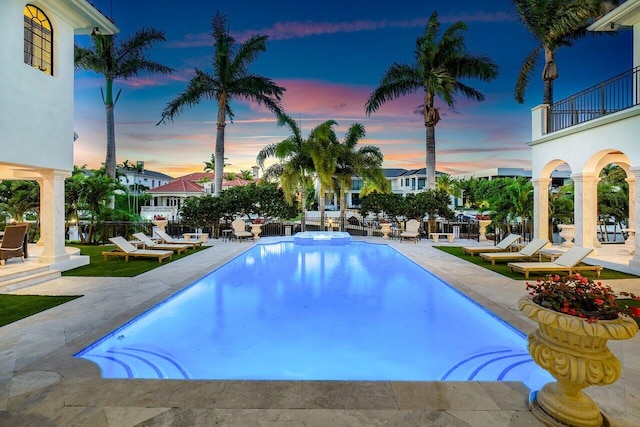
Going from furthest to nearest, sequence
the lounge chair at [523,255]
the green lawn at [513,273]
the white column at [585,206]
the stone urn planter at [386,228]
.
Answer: the stone urn planter at [386,228] < the white column at [585,206] < the lounge chair at [523,255] < the green lawn at [513,273]

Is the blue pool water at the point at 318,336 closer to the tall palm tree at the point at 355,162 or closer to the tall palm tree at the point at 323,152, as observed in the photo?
the tall palm tree at the point at 323,152

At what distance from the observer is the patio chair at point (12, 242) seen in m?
9.58

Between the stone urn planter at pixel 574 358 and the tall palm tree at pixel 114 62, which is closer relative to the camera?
the stone urn planter at pixel 574 358

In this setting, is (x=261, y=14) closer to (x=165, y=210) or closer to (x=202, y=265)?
(x=202, y=265)

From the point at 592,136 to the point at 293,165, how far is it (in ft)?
47.4

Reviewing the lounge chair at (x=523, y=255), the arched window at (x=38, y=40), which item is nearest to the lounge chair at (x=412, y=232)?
the lounge chair at (x=523, y=255)

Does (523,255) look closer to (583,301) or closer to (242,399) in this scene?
(583,301)

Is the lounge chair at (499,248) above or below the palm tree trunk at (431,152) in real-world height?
below

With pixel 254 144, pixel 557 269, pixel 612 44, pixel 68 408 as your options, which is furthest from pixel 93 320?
pixel 612 44

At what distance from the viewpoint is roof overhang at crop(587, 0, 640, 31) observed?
35.9 ft

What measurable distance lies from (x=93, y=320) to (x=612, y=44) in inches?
1405

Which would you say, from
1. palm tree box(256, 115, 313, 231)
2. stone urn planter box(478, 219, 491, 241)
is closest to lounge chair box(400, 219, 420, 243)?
stone urn planter box(478, 219, 491, 241)

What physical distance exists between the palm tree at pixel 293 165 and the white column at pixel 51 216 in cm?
1188

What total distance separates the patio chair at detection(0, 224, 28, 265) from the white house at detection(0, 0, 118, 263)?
0.55 m
